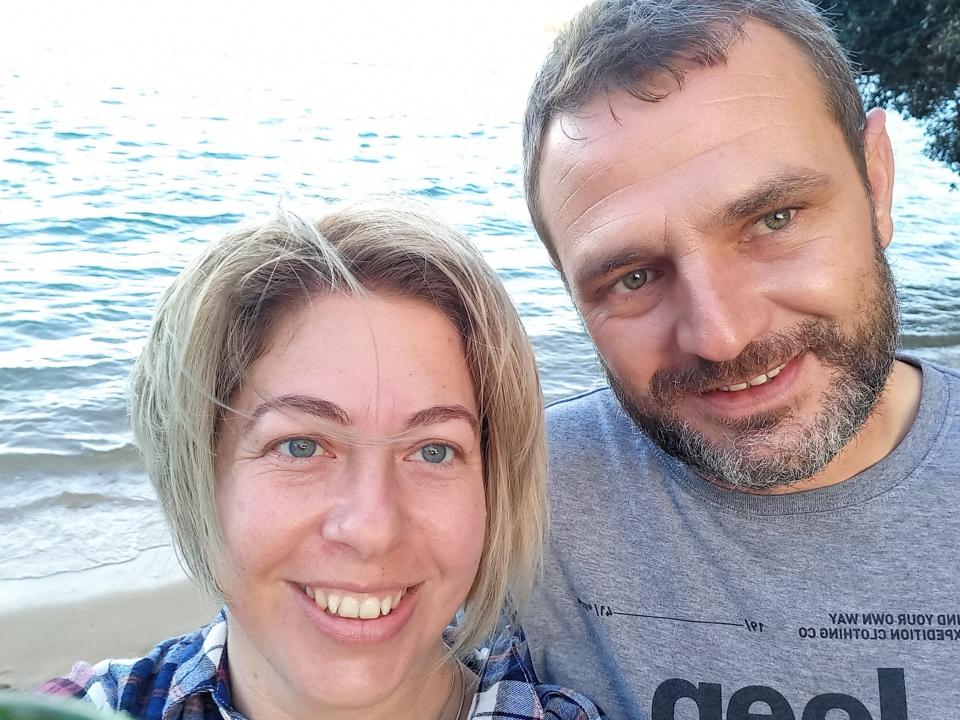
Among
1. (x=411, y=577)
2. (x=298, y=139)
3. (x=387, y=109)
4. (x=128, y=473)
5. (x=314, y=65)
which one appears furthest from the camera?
(x=314, y=65)

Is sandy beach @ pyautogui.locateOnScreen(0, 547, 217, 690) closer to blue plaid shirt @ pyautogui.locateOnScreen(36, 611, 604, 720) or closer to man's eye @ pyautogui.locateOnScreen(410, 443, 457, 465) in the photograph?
blue plaid shirt @ pyautogui.locateOnScreen(36, 611, 604, 720)

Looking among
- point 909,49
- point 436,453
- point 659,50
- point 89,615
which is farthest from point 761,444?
point 909,49

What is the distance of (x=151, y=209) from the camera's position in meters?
10.2

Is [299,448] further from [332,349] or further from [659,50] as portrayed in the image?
[659,50]

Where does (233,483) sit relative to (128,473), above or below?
above

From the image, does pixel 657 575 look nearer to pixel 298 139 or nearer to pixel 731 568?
pixel 731 568

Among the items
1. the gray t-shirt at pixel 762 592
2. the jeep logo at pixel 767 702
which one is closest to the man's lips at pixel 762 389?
the gray t-shirt at pixel 762 592

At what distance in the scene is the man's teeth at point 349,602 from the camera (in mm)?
1505

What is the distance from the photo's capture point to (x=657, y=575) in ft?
6.24

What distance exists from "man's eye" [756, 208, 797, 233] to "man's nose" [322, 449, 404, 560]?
3.04ft

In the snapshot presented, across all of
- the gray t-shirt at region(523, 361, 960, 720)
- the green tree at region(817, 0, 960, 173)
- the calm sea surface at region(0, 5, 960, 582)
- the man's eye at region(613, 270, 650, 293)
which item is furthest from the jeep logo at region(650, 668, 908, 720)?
the green tree at region(817, 0, 960, 173)

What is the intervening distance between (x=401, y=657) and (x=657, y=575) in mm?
627

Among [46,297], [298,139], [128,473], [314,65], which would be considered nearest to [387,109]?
[298,139]

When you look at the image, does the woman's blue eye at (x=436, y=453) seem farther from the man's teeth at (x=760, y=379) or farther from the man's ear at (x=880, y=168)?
the man's ear at (x=880, y=168)
